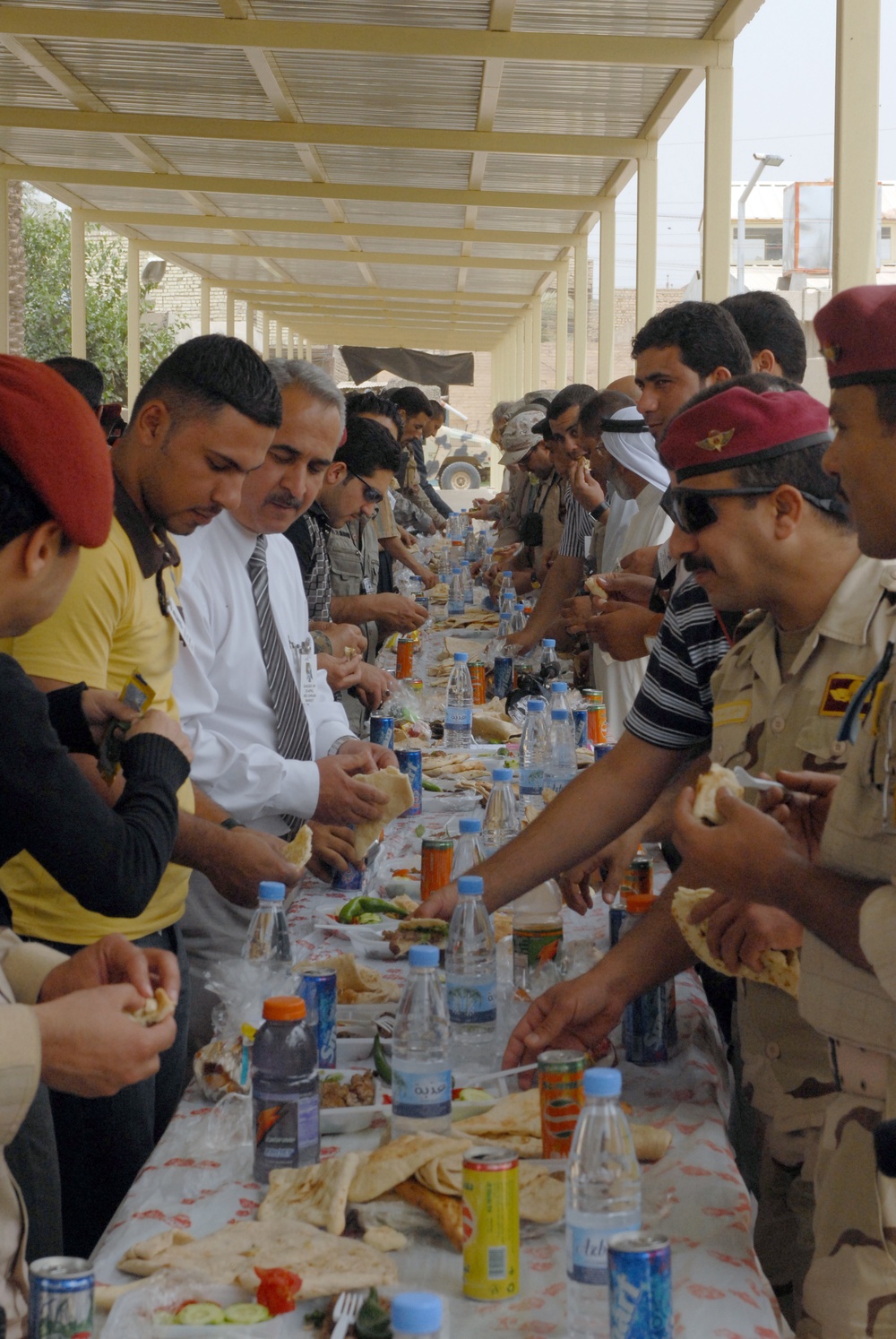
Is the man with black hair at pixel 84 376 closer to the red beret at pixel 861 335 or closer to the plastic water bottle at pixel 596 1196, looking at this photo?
the red beret at pixel 861 335

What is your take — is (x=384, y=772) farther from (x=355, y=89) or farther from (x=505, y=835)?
(x=355, y=89)

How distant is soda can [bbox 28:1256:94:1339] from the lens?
1.41 m

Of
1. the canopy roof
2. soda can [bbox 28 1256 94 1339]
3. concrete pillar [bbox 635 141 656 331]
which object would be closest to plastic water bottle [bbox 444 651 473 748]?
soda can [bbox 28 1256 94 1339]

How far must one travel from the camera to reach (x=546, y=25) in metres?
8.77

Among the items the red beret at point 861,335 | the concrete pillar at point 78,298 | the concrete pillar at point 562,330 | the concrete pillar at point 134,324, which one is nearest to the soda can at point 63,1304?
the red beret at point 861,335

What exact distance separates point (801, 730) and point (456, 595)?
7.78 meters

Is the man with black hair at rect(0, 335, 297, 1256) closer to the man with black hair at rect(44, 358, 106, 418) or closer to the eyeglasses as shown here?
the eyeglasses

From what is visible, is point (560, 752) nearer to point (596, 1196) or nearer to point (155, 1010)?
point (155, 1010)

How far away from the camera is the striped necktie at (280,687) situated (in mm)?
3586

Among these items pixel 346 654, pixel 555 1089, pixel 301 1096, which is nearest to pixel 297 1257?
pixel 301 1096

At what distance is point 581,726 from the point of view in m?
5.08

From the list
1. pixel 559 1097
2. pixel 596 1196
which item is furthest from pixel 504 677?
pixel 596 1196

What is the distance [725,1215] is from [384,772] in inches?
70.9

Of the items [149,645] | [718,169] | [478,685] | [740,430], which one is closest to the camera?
[740,430]
